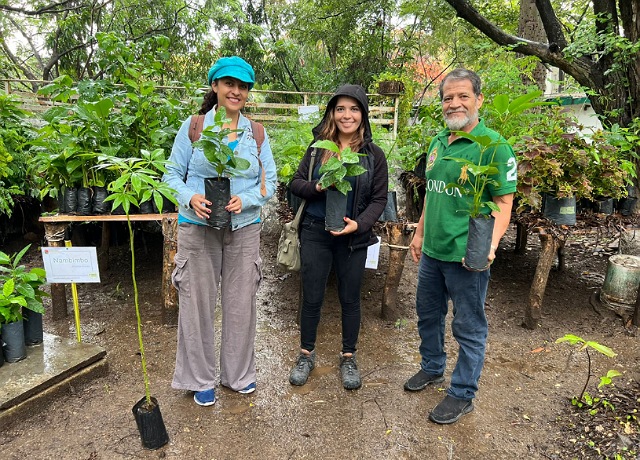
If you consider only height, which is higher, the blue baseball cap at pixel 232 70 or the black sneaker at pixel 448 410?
the blue baseball cap at pixel 232 70

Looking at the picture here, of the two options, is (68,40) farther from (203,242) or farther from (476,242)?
(476,242)

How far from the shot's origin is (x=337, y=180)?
217cm

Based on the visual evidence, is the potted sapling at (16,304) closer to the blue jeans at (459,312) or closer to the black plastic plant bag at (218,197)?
the black plastic plant bag at (218,197)

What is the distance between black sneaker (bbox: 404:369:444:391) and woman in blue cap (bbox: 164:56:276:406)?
102 cm

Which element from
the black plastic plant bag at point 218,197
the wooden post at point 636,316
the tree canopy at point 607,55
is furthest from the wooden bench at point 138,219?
the tree canopy at point 607,55

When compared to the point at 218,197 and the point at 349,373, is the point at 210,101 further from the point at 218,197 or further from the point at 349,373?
the point at 349,373

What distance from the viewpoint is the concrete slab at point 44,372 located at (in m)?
2.21

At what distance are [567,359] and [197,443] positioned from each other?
8.35ft

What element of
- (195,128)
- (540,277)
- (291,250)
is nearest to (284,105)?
(540,277)

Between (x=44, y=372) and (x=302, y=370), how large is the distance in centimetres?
149

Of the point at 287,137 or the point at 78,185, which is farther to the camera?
the point at 287,137

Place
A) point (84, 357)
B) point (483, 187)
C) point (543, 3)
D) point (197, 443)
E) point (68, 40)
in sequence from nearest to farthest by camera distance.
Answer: point (483, 187)
point (197, 443)
point (84, 357)
point (543, 3)
point (68, 40)

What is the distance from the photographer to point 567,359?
9.84 feet

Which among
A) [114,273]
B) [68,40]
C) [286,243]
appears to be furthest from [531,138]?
[68,40]
